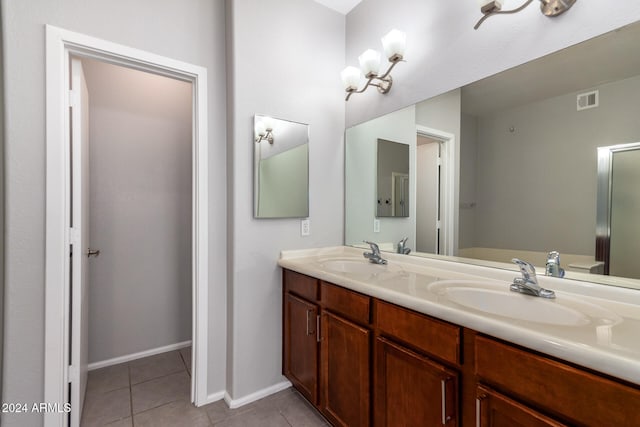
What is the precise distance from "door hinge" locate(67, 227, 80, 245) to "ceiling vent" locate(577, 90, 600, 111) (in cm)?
243

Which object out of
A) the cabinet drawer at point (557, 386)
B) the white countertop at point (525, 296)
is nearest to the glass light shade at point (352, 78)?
the white countertop at point (525, 296)

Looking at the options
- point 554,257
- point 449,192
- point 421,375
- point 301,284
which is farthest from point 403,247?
point 421,375

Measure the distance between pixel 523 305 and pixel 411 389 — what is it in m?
0.53

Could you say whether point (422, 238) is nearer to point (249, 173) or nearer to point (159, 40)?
point (249, 173)

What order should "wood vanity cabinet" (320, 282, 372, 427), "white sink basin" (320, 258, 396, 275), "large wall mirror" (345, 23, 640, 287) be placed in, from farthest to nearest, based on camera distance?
"white sink basin" (320, 258, 396, 275) < "wood vanity cabinet" (320, 282, 372, 427) < "large wall mirror" (345, 23, 640, 287)

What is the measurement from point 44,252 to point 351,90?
6.50 ft

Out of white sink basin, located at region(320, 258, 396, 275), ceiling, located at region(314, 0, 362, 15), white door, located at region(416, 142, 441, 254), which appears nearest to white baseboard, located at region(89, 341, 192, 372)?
white sink basin, located at region(320, 258, 396, 275)

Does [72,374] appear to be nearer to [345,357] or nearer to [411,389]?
[345,357]

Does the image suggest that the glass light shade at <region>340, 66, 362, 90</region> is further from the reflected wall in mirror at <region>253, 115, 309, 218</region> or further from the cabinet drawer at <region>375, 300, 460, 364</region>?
the cabinet drawer at <region>375, 300, 460, 364</region>

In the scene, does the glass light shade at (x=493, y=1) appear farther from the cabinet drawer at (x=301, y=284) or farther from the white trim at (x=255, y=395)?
the white trim at (x=255, y=395)

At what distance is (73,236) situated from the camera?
60.8 inches

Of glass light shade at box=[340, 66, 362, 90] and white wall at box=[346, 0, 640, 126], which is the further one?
glass light shade at box=[340, 66, 362, 90]

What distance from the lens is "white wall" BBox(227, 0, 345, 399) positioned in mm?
1833

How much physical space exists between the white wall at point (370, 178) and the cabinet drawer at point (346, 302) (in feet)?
2.11
